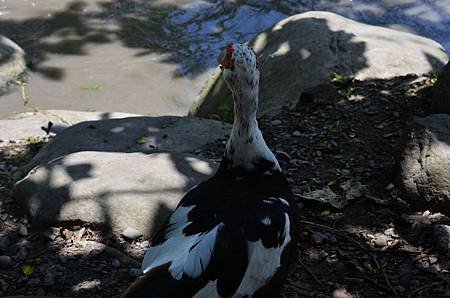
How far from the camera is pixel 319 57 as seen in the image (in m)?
5.74

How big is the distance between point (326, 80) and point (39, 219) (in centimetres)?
274

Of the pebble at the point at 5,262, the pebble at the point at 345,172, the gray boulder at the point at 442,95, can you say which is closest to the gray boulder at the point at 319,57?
the gray boulder at the point at 442,95

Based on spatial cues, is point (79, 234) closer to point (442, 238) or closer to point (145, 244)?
point (145, 244)

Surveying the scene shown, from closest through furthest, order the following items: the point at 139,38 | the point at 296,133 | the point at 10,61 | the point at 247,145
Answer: the point at 247,145
the point at 296,133
the point at 10,61
the point at 139,38

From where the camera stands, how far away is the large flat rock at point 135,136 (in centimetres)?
473

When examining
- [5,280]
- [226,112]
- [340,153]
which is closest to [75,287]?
[5,280]

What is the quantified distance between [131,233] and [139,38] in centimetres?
581

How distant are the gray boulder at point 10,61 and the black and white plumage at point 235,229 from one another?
17.6 ft

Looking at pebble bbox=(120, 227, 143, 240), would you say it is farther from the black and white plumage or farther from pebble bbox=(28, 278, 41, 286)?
the black and white plumage

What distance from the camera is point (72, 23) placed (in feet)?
31.0

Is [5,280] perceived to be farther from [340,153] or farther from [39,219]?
[340,153]

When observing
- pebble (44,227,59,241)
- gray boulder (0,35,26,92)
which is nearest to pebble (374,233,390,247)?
pebble (44,227,59,241)

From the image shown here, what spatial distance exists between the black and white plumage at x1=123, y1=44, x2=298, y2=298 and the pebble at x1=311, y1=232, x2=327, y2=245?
58 centimetres

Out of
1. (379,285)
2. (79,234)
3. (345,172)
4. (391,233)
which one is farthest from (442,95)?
(79,234)
